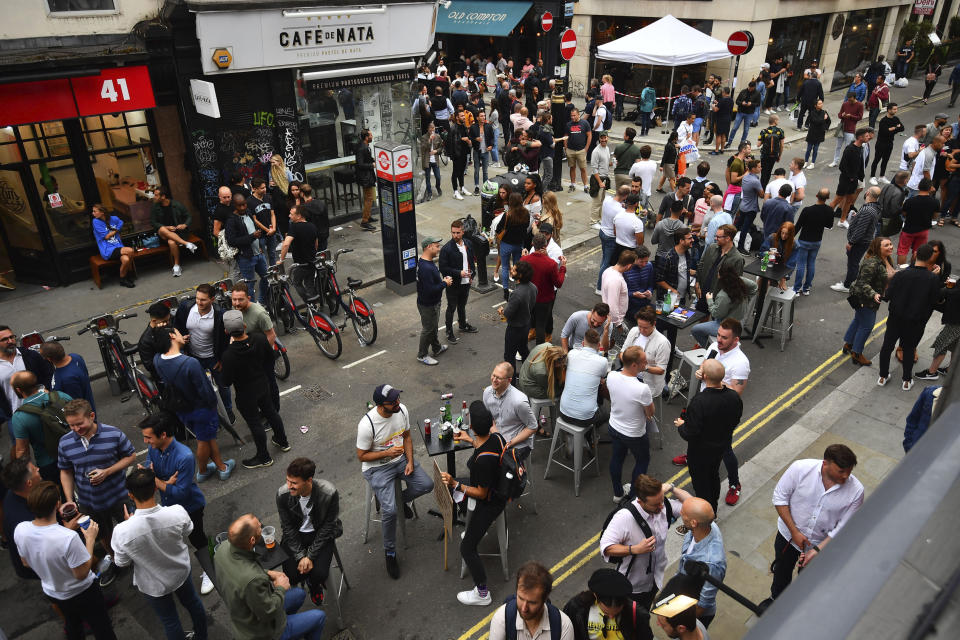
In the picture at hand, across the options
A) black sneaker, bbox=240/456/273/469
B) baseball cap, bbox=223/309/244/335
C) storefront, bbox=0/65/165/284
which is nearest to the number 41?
storefront, bbox=0/65/165/284

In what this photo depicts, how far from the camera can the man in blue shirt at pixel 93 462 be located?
5812mm

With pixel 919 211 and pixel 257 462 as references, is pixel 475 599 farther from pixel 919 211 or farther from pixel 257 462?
pixel 919 211

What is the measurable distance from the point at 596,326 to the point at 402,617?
382cm

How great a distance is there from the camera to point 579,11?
2761 centimetres

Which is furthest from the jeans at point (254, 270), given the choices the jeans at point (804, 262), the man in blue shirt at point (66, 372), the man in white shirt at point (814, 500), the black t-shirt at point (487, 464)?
the jeans at point (804, 262)

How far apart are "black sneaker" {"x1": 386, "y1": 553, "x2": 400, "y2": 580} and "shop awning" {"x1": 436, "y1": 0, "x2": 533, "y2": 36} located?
27545 mm

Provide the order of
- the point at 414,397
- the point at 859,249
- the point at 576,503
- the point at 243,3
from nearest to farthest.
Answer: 1. the point at 576,503
2. the point at 414,397
3. the point at 859,249
4. the point at 243,3

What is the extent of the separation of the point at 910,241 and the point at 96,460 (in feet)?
43.1

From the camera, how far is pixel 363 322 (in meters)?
10.6

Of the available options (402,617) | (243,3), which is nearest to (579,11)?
(243,3)

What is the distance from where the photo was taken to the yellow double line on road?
6.36 metres

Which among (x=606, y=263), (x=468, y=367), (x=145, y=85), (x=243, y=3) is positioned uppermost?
(x=243, y=3)

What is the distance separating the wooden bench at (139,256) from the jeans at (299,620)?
9.67 meters

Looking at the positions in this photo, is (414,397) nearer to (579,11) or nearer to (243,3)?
(243,3)
